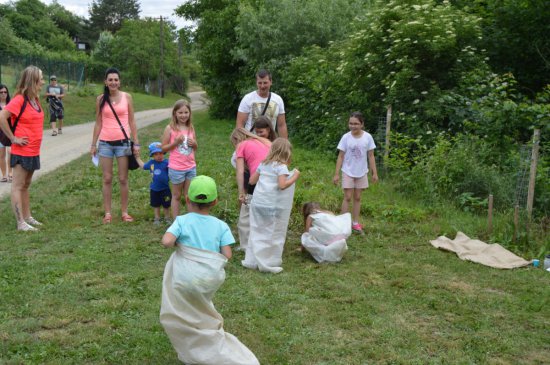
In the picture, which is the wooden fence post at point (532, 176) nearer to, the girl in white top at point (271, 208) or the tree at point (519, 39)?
the girl in white top at point (271, 208)

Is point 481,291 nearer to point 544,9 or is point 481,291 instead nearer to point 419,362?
point 419,362

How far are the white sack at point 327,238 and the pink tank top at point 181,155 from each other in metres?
1.70

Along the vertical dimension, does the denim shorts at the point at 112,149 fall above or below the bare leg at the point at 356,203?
above

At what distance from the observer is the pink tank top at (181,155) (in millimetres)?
7020

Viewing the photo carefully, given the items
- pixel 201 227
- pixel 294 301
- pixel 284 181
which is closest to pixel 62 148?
pixel 284 181

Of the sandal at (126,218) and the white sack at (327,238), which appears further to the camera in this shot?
the sandal at (126,218)

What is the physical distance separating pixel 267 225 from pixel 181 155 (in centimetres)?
161

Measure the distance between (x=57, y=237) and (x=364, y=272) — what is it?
11.9ft

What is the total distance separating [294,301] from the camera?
5.17 meters

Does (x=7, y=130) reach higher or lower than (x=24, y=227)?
higher

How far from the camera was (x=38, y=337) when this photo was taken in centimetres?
421

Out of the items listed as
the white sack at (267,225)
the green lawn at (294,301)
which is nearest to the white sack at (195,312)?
the green lawn at (294,301)

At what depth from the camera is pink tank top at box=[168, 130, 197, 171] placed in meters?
7.02

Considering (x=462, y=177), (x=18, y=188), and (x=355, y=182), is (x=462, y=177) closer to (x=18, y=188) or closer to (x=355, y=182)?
(x=355, y=182)
